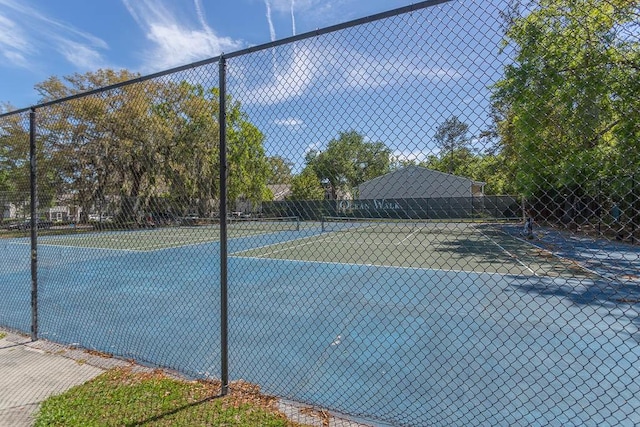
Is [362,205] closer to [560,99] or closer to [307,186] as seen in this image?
[307,186]

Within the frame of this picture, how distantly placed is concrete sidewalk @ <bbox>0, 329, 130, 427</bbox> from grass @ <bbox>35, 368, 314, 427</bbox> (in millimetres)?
149

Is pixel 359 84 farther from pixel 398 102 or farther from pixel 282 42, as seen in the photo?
pixel 282 42

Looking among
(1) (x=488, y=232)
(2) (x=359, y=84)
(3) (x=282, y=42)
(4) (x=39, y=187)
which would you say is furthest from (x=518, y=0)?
(1) (x=488, y=232)

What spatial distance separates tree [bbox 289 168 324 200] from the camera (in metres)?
2.80

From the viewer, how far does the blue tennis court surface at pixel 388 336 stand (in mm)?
2945

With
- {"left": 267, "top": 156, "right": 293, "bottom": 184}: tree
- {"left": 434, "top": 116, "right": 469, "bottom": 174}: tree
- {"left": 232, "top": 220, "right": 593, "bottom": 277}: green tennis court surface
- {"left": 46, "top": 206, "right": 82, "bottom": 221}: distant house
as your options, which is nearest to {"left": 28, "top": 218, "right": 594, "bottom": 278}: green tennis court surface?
{"left": 232, "top": 220, "right": 593, "bottom": 277}: green tennis court surface

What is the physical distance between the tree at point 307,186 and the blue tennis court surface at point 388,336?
165cm

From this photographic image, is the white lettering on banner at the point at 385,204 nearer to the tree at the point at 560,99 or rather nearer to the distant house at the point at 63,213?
the tree at the point at 560,99

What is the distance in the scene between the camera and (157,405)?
251 cm

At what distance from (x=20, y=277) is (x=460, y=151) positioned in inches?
401

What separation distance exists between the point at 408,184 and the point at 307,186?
84cm

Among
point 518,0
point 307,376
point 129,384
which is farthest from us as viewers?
point 307,376

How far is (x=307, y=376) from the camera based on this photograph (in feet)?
11.1

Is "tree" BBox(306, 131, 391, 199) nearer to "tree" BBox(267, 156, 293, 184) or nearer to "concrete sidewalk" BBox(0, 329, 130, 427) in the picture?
"tree" BBox(267, 156, 293, 184)
